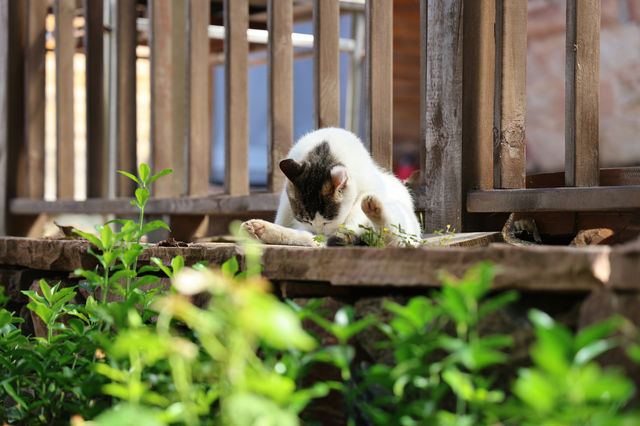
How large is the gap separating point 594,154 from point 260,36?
433 cm

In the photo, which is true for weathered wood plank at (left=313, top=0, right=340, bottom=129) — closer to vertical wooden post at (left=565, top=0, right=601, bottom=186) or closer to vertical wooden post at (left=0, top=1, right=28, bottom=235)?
vertical wooden post at (left=565, top=0, right=601, bottom=186)

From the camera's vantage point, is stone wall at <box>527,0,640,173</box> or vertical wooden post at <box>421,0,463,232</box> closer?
vertical wooden post at <box>421,0,463,232</box>

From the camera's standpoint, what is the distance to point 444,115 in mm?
2416

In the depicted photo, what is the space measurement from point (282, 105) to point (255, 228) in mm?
952

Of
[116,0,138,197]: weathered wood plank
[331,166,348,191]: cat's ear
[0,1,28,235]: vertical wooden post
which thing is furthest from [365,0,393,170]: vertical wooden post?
[0,1,28,235]: vertical wooden post

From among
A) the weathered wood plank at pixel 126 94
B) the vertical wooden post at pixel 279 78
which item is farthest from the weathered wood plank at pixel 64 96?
the vertical wooden post at pixel 279 78

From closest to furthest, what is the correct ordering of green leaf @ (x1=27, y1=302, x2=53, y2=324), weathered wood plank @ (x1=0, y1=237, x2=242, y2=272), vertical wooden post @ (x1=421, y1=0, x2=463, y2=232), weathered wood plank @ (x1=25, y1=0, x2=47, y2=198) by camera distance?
1. green leaf @ (x1=27, y1=302, x2=53, y2=324)
2. weathered wood plank @ (x1=0, y1=237, x2=242, y2=272)
3. vertical wooden post @ (x1=421, y1=0, x2=463, y2=232)
4. weathered wood plank @ (x1=25, y1=0, x2=47, y2=198)

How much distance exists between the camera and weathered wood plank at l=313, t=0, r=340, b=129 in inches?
108

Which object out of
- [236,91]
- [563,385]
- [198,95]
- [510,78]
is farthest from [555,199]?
[198,95]

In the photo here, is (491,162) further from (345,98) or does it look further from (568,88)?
(345,98)

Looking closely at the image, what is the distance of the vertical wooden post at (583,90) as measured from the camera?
82.0 inches

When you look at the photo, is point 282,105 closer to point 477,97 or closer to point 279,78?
point 279,78

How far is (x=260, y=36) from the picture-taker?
600cm

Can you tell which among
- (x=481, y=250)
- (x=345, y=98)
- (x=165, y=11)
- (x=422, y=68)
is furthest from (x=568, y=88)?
(x=345, y=98)
